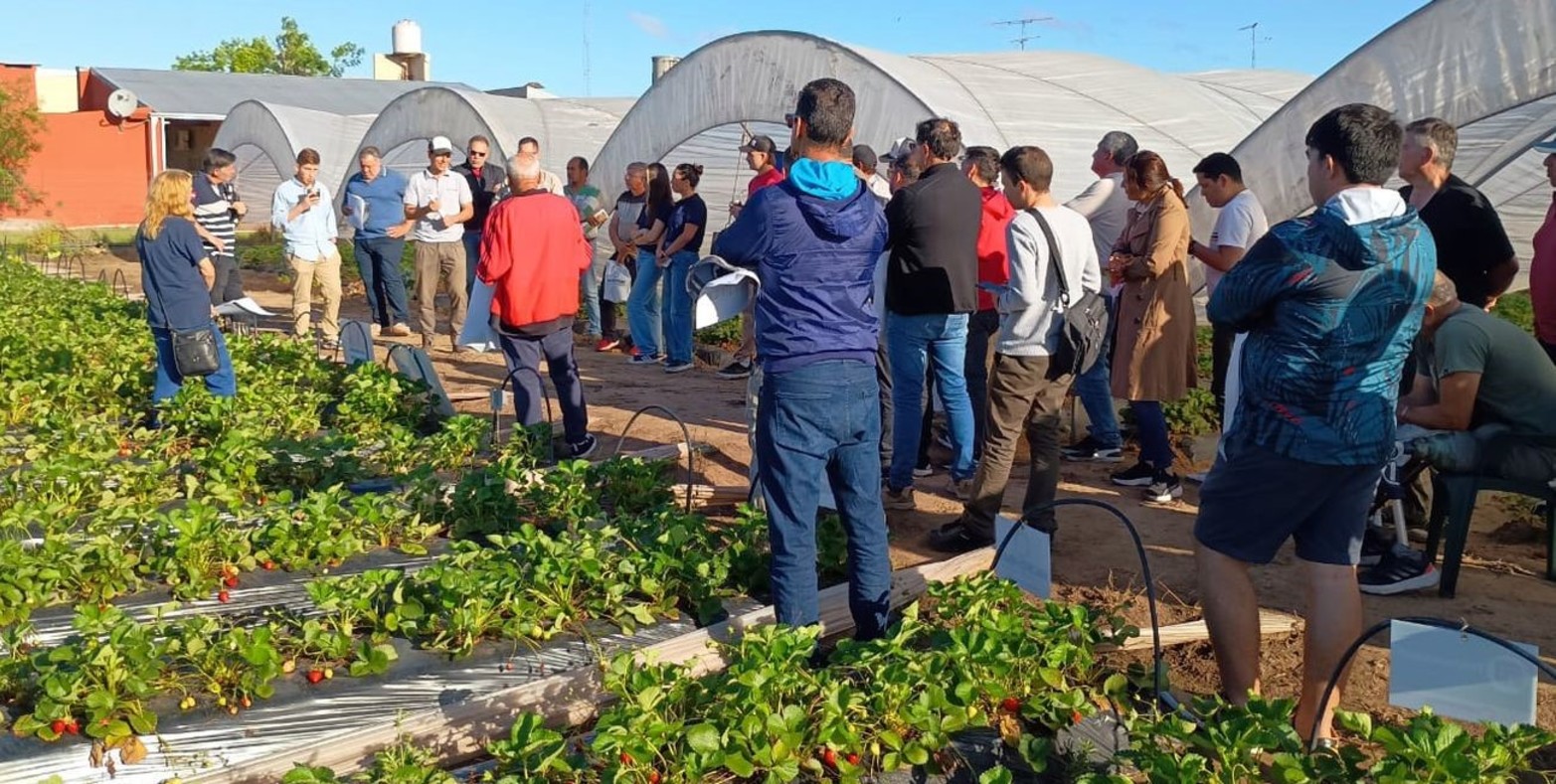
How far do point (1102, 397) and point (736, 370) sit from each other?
376 cm

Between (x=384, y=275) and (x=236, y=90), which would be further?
(x=236, y=90)

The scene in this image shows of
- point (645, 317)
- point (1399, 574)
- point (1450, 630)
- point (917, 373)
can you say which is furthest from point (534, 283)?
point (1450, 630)

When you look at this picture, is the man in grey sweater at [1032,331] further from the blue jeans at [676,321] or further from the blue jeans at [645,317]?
the blue jeans at [645,317]

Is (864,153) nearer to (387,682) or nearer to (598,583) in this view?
(598,583)

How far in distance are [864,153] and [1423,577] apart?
3.70 m

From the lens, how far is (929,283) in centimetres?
559

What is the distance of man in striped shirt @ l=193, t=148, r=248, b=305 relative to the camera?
9.94 metres

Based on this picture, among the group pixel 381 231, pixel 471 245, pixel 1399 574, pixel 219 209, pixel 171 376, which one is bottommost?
pixel 1399 574

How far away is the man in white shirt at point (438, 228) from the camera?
10.4 m

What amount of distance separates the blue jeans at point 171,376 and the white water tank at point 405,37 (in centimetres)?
3564

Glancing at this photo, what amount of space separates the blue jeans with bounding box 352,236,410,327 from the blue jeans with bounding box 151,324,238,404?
14.1 feet

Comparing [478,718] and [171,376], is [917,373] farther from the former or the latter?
[171,376]

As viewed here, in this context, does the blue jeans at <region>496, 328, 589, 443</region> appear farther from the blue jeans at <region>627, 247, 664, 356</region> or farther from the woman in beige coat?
the blue jeans at <region>627, 247, 664, 356</region>

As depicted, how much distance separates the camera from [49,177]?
1062 inches
